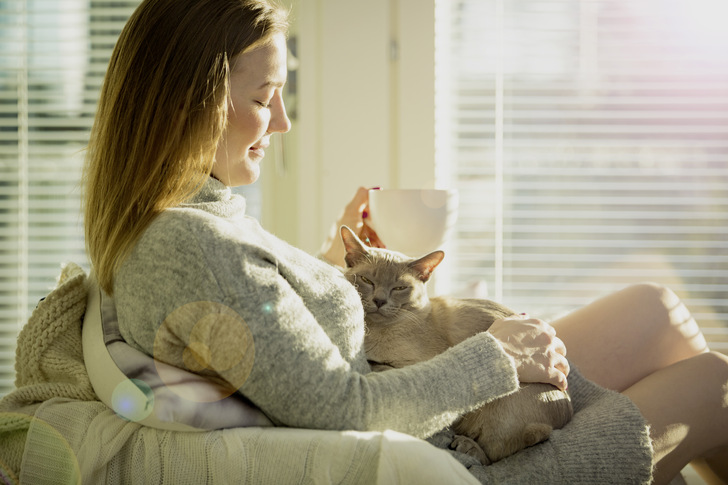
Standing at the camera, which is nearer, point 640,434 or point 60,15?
point 640,434

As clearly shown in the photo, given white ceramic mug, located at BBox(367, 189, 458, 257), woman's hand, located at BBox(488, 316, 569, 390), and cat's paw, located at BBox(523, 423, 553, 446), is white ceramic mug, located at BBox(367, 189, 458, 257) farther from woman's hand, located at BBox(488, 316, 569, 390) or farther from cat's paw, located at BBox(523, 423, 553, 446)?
cat's paw, located at BBox(523, 423, 553, 446)

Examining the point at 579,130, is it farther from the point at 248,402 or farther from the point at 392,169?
the point at 248,402

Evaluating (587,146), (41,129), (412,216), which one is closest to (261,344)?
(412,216)

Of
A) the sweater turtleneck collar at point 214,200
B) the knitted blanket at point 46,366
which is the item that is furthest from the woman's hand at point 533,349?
the knitted blanket at point 46,366

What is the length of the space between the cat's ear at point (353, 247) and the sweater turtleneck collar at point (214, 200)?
0.90ft

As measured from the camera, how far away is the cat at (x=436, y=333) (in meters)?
1.06

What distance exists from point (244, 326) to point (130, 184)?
333 mm

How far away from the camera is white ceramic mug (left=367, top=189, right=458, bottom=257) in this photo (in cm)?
147

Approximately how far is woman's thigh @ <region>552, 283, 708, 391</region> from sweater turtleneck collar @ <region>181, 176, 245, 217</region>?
85 centimetres

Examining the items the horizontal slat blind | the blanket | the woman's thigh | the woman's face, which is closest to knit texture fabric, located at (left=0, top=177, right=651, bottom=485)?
the blanket

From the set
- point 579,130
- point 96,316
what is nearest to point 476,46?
point 579,130

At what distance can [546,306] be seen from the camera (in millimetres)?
2189

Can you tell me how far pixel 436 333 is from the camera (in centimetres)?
126

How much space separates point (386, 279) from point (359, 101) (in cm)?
101
